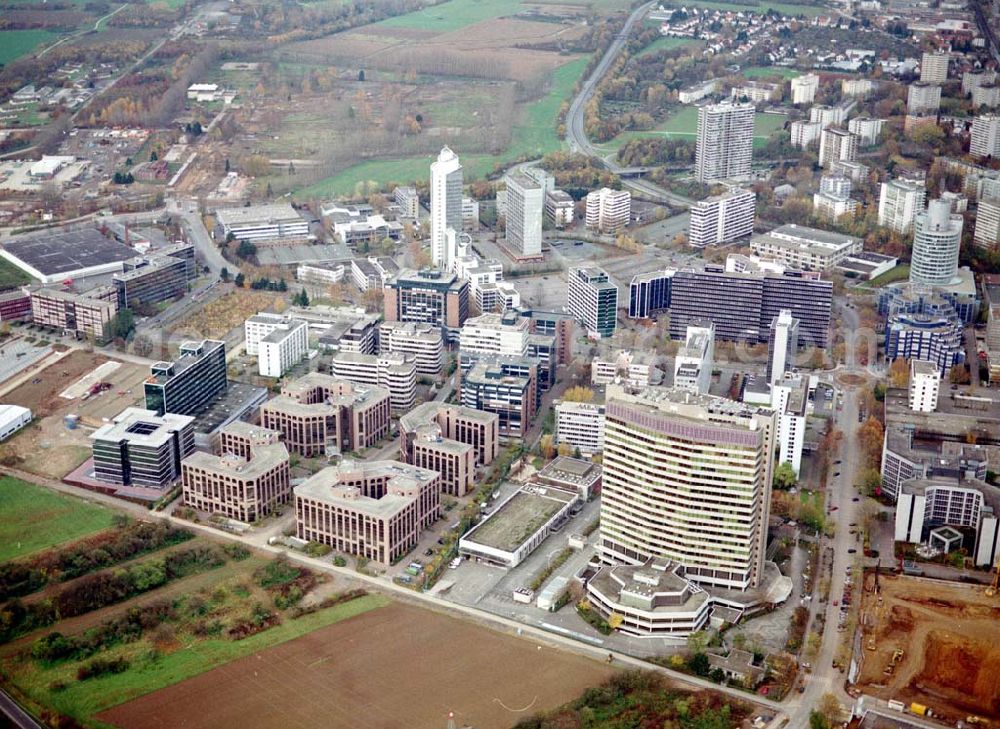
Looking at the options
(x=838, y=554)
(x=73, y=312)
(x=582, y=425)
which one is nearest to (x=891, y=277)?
(x=582, y=425)

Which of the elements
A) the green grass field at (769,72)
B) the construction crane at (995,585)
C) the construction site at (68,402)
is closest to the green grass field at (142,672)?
the construction site at (68,402)

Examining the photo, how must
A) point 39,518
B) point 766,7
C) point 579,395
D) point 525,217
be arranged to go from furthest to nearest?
point 766,7 < point 525,217 < point 579,395 < point 39,518

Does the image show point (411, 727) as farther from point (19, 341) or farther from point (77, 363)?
point (19, 341)

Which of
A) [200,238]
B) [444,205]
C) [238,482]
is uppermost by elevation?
[444,205]

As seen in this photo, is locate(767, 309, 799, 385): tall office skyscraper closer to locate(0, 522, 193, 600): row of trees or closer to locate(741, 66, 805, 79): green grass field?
locate(0, 522, 193, 600): row of trees

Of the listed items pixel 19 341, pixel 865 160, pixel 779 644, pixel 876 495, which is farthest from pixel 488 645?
pixel 865 160

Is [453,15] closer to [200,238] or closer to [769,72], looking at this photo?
[769,72]

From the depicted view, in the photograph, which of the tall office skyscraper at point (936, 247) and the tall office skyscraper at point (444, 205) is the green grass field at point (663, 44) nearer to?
the tall office skyscraper at point (444, 205)
